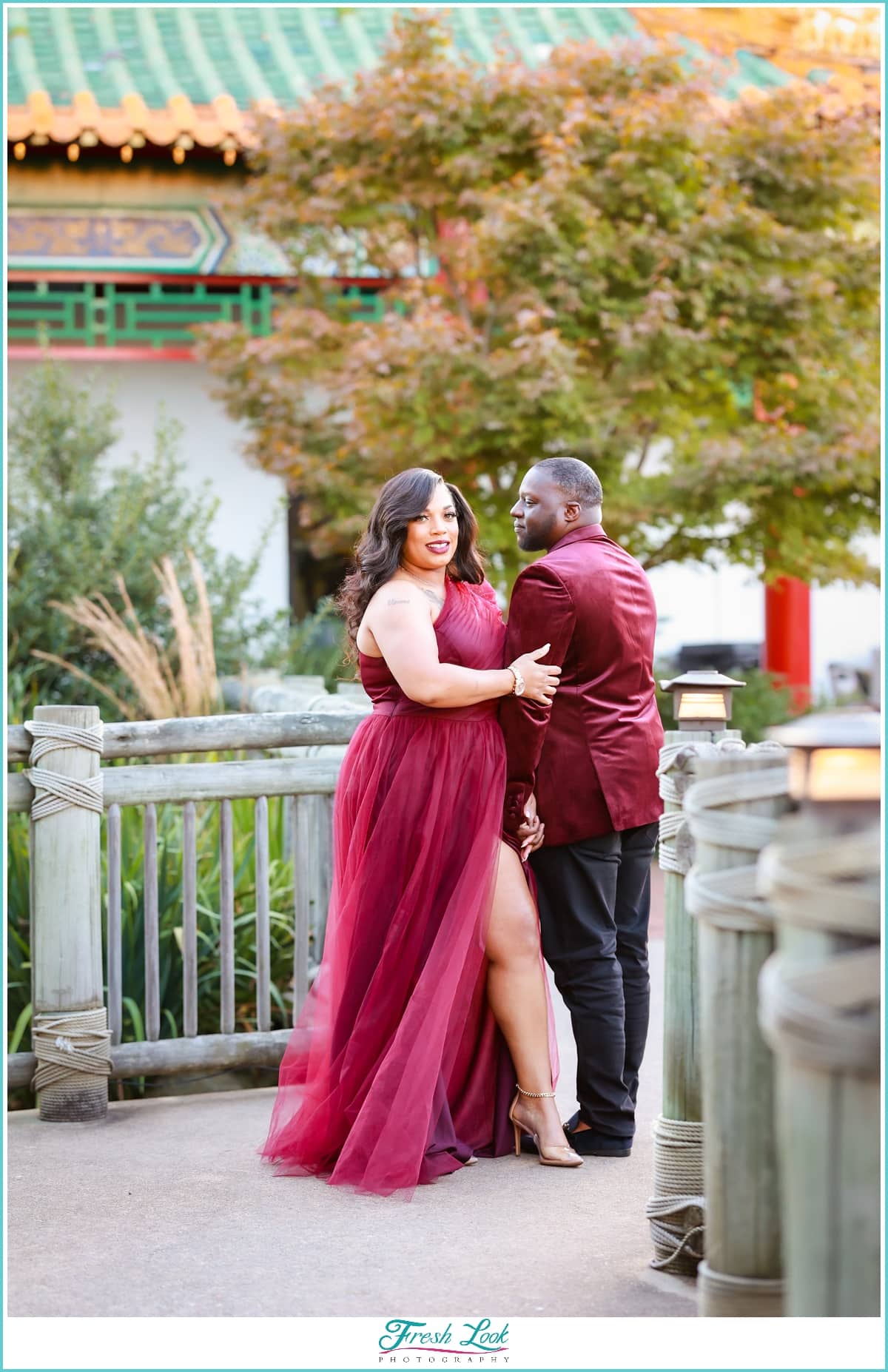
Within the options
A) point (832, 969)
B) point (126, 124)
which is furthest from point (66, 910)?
point (126, 124)

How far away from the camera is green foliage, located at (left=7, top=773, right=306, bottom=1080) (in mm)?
4641

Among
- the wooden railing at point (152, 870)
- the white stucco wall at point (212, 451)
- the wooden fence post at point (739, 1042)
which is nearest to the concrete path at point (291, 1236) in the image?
the wooden railing at point (152, 870)

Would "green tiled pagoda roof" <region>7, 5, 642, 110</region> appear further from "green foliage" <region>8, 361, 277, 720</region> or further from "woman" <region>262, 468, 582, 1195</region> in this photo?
"woman" <region>262, 468, 582, 1195</region>

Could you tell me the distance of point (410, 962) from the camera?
3613mm

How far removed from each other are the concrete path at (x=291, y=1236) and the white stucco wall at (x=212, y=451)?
6.24 meters

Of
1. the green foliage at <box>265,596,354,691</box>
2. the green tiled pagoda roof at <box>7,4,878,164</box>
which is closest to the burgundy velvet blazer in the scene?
Result: the green foliage at <box>265,596,354,691</box>

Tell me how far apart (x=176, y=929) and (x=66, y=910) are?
69cm

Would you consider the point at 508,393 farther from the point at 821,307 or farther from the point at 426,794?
the point at 426,794

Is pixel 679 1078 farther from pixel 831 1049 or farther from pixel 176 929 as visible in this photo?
pixel 176 929

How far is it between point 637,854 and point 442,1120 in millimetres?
877

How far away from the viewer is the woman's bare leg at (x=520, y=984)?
3664 mm

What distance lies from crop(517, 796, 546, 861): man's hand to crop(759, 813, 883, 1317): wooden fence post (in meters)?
2.03

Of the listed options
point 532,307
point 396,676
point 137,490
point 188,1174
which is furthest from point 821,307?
point 188,1174

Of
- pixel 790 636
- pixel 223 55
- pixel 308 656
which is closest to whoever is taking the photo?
pixel 308 656
